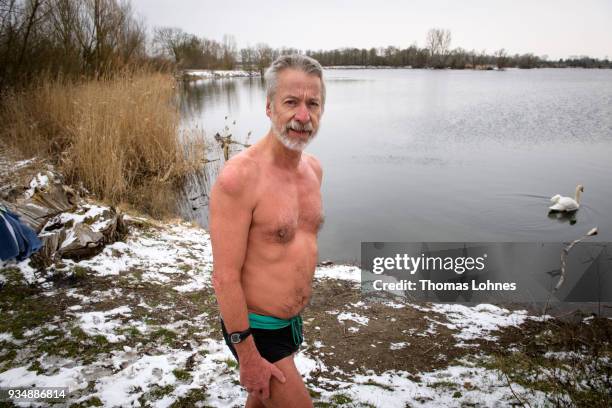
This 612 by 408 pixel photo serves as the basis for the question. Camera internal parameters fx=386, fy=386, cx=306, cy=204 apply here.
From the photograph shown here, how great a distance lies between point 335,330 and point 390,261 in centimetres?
302

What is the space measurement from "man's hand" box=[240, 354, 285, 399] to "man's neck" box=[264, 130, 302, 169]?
84 cm

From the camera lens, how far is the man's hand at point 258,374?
1563 mm

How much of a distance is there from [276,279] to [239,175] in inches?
19.4

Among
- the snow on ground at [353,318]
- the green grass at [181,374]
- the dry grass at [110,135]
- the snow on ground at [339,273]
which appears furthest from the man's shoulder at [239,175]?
the dry grass at [110,135]

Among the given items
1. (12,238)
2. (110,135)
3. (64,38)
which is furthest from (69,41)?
(12,238)

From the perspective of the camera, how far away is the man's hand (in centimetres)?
156

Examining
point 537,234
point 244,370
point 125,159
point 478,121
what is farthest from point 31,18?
point 478,121

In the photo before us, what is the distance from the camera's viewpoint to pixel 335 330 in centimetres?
376

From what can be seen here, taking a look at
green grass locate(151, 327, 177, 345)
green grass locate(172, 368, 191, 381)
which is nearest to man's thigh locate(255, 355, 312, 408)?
green grass locate(172, 368, 191, 381)

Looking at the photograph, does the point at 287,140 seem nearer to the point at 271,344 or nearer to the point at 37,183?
the point at 271,344

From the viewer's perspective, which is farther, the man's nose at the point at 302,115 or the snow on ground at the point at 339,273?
the snow on ground at the point at 339,273

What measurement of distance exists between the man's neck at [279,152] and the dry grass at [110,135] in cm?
644

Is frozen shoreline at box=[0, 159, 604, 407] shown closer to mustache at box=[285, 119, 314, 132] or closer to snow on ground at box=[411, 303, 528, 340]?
snow on ground at box=[411, 303, 528, 340]

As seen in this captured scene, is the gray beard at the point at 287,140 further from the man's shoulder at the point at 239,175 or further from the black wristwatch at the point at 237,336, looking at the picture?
the black wristwatch at the point at 237,336
